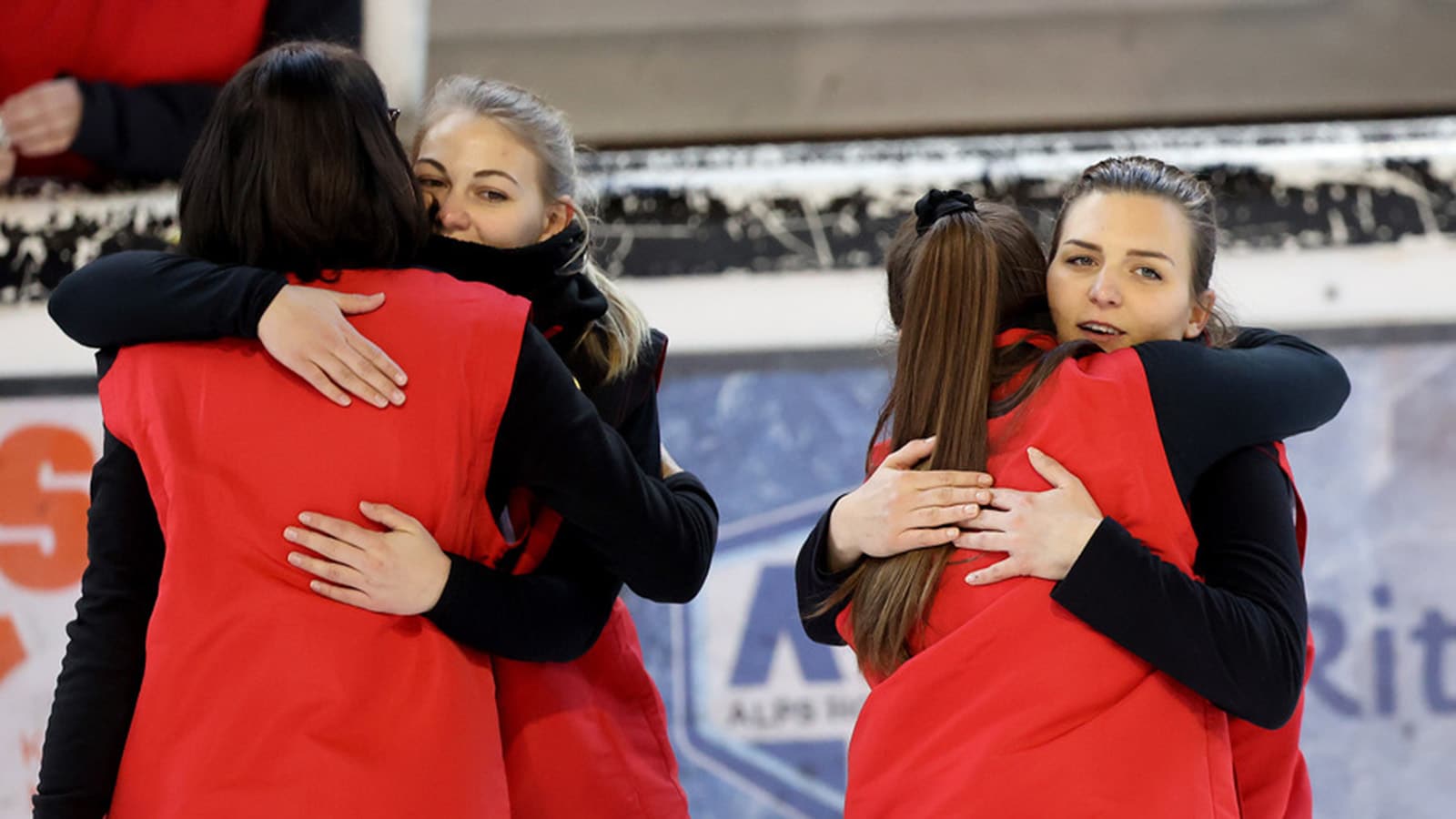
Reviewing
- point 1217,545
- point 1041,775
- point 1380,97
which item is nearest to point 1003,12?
point 1380,97

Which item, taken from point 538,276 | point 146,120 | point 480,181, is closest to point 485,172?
point 480,181

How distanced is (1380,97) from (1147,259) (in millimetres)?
1269

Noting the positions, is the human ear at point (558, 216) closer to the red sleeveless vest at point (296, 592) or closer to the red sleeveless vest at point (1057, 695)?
the red sleeveless vest at point (296, 592)

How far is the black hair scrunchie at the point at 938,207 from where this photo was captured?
43.8 inches

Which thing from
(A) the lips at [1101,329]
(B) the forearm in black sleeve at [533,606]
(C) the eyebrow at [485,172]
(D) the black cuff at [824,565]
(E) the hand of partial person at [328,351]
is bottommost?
(B) the forearm in black sleeve at [533,606]

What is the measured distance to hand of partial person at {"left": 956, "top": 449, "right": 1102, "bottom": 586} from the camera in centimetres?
98

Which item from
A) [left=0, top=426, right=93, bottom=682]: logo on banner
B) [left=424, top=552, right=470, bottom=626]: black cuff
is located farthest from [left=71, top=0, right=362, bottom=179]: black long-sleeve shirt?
[left=424, top=552, right=470, bottom=626]: black cuff

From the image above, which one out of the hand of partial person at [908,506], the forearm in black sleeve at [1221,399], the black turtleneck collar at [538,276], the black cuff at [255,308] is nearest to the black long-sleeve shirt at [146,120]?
the black turtleneck collar at [538,276]

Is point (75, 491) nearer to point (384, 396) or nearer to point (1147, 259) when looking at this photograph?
point (384, 396)

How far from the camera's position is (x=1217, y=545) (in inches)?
40.4

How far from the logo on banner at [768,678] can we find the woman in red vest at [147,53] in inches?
30.0

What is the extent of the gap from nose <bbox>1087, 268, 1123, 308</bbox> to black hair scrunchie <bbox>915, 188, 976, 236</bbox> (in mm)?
104

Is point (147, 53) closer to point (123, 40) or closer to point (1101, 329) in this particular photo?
point (123, 40)

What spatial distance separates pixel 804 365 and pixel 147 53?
2.76 feet
